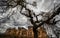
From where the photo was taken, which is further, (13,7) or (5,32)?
(13,7)

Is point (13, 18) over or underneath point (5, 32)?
over

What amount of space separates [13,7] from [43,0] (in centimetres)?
41

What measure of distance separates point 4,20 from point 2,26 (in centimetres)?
10

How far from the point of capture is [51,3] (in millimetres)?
1838

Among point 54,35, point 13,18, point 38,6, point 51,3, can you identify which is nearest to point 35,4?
point 38,6

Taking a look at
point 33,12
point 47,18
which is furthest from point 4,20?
point 47,18

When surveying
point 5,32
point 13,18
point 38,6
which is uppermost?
point 38,6

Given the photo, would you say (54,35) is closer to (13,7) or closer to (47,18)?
(47,18)

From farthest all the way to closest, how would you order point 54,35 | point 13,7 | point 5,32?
1. point 13,7
2. point 54,35
3. point 5,32

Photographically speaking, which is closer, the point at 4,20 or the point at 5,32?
the point at 5,32

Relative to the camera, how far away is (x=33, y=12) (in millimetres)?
1801

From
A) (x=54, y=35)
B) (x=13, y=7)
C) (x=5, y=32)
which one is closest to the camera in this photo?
(x=5, y=32)

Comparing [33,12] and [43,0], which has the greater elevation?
[43,0]

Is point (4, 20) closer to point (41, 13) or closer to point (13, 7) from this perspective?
point (13, 7)
